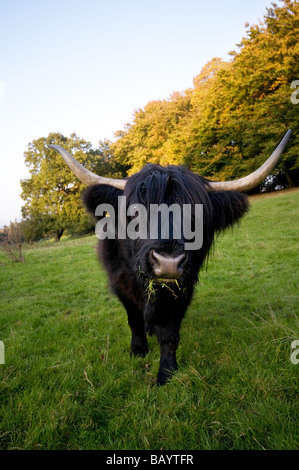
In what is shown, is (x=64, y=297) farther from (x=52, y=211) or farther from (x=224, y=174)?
(x=52, y=211)

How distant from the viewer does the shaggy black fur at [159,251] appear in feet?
7.67

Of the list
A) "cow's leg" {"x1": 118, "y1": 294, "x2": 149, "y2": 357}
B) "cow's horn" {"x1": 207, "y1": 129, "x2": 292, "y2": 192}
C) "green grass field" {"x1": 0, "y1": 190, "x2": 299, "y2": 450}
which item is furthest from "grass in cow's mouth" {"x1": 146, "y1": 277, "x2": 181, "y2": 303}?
"cow's horn" {"x1": 207, "y1": 129, "x2": 292, "y2": 192}

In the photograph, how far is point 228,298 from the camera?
4965mm

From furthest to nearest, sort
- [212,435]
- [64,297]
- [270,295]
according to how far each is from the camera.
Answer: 1. [64,297]
2. [270,295]
3. [212,435]

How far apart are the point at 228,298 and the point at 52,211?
96.8 ft

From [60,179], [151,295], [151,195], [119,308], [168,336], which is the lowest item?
[119,308]

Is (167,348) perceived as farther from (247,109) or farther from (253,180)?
(247,109)

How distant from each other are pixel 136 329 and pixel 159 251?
1530 millimetres

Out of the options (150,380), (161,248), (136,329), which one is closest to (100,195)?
(161,248)

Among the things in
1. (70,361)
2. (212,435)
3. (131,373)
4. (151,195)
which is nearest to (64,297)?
(70,361)

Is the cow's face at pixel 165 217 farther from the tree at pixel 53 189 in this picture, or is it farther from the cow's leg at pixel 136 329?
the tree at pixel 53 189

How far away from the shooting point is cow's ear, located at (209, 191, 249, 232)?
303cm

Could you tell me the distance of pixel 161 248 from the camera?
207cm

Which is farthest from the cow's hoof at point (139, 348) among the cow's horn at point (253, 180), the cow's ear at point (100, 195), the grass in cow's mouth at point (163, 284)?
the cow's horn at point (253, 180)
